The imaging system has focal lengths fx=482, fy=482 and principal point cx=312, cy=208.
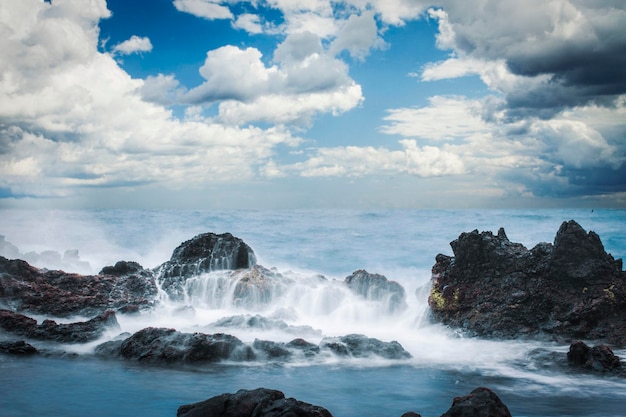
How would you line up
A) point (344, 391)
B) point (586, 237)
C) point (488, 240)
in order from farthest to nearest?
1. point (488, 240)
2. point (586, 237)
3. point (344, 391)

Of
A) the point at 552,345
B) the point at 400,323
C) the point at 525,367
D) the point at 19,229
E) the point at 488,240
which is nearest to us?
the point at 525,367

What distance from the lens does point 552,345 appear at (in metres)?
12.6

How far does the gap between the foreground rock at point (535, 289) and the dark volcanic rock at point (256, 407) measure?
8732 mm

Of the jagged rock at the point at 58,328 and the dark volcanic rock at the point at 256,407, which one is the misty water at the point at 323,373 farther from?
the dark volcanic rock at the point at 256,407

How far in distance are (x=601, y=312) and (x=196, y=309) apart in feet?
42.8

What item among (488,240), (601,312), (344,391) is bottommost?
(344,391)

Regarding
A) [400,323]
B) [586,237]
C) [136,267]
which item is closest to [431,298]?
[400,323]

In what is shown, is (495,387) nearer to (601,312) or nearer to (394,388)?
(394,388)

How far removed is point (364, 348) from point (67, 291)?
10.5 metres

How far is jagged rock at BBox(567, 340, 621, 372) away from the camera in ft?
33.7

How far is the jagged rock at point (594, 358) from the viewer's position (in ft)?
33.7

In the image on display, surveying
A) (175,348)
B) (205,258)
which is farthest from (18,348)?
(205,258)

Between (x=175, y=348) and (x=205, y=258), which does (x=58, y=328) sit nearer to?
(x=175, y=348)

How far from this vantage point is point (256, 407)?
263 inches
